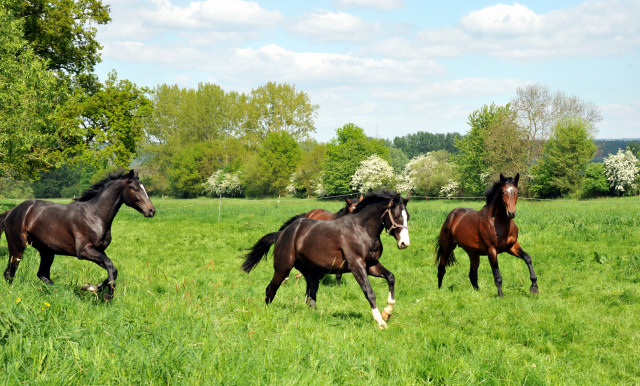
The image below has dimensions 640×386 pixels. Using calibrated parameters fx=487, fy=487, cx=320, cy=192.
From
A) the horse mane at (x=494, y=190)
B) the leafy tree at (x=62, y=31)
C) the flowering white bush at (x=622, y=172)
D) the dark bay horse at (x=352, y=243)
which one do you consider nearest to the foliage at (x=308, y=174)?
the flowering white bush at (x=622, y=172)

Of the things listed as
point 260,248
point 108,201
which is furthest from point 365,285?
point 108,201

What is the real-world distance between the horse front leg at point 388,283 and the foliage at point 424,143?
168374 millimetres

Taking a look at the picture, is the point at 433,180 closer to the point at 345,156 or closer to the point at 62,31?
the point at 345,156

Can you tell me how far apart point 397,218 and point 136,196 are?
4119 mm

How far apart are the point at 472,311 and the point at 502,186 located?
2.80 metres

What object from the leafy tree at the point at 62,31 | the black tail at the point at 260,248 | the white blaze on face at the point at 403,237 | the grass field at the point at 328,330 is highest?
the leafy tree at the point at 62,31

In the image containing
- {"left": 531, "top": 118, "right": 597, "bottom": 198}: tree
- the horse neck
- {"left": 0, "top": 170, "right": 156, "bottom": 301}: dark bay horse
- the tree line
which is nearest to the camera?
{"left": 0, "top": 170, "right": 156, "bottom": 301}: dark bay horse

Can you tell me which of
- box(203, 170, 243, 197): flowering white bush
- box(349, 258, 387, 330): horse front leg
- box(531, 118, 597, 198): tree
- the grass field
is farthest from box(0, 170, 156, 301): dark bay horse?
box(203, 170, 243, 197): flowering white bush

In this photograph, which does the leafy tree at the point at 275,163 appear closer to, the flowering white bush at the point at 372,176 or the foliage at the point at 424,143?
the flowering white bush at the point at 372,176

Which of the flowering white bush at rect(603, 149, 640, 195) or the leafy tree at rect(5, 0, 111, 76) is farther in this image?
the flowering white bush at rect(603, 149, 640, 195)

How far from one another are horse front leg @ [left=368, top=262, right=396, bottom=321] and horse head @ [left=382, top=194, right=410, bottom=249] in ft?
1.82

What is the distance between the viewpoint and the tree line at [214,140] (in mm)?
21688

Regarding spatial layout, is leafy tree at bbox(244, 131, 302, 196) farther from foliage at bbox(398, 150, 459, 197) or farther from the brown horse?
the brown horse

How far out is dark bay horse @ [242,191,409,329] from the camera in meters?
6.89
